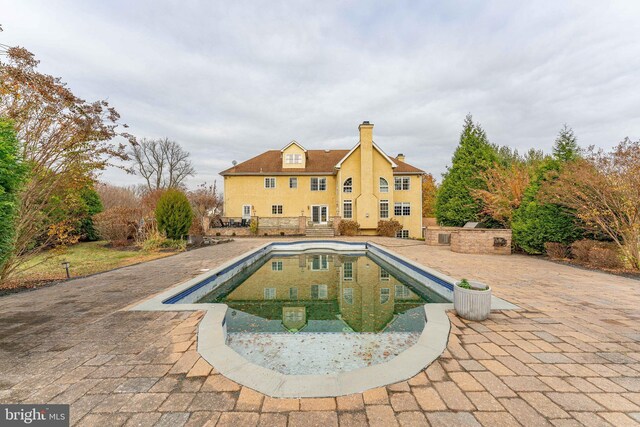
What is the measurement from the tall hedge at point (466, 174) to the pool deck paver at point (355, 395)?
42.9 ft

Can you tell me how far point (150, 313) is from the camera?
167 inches

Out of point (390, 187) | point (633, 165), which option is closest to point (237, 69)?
point (390, 187)

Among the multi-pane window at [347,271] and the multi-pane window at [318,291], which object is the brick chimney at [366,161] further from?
the multi-pane window at [318,291]

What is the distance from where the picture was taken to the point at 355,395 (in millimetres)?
2256

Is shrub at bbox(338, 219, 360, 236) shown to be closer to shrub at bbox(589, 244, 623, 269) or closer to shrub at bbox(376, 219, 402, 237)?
shrub at bbox(376, 219, 402, 237)

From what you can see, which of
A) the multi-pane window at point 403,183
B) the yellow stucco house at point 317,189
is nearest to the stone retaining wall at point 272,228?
the yellow stucco house at point 317,189

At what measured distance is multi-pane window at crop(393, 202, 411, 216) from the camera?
2398 centimetres

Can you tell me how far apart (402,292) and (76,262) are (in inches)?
484

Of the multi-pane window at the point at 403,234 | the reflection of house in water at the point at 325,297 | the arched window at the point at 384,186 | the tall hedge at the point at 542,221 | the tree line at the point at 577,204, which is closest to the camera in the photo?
the reflection of house in water at the point at 325,297

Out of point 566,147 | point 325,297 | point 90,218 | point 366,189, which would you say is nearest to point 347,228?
point 366,189

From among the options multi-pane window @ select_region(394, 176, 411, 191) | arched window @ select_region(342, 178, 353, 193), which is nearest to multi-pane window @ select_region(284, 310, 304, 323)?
arched window @ select_region(342, 178, 353, 193)

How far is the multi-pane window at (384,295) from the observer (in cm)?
615

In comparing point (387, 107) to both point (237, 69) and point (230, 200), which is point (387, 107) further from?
point (230, 200)

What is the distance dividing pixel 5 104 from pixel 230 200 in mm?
18892
